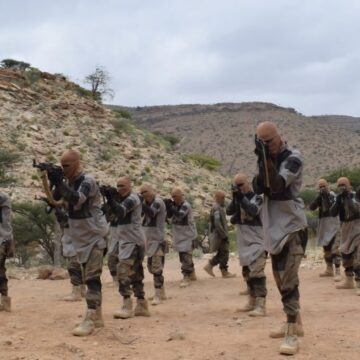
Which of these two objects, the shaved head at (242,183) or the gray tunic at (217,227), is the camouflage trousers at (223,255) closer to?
the gray tunic at (217,227)

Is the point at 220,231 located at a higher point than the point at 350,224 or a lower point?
lower

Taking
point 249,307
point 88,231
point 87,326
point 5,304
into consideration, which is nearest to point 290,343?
point 87,326

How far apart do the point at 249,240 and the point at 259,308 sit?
3.26 feet

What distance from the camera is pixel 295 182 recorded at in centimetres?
545

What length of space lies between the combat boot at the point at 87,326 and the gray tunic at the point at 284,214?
210 cm

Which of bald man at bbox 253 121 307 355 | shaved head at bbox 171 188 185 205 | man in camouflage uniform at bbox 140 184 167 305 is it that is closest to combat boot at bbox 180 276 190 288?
shaved head at bbox 171 188 185 205

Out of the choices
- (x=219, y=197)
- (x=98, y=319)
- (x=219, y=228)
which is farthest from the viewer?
(x=219, y=228)

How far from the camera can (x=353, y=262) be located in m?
9.78

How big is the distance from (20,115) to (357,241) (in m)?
24.9

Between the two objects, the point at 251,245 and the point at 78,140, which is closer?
the point at 251,245

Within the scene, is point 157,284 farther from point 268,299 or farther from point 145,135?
point 145,135

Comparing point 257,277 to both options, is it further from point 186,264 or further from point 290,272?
point 186,264

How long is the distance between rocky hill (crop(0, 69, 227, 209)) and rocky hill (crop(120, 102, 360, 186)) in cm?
2023

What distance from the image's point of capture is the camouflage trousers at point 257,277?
25.7 feet
